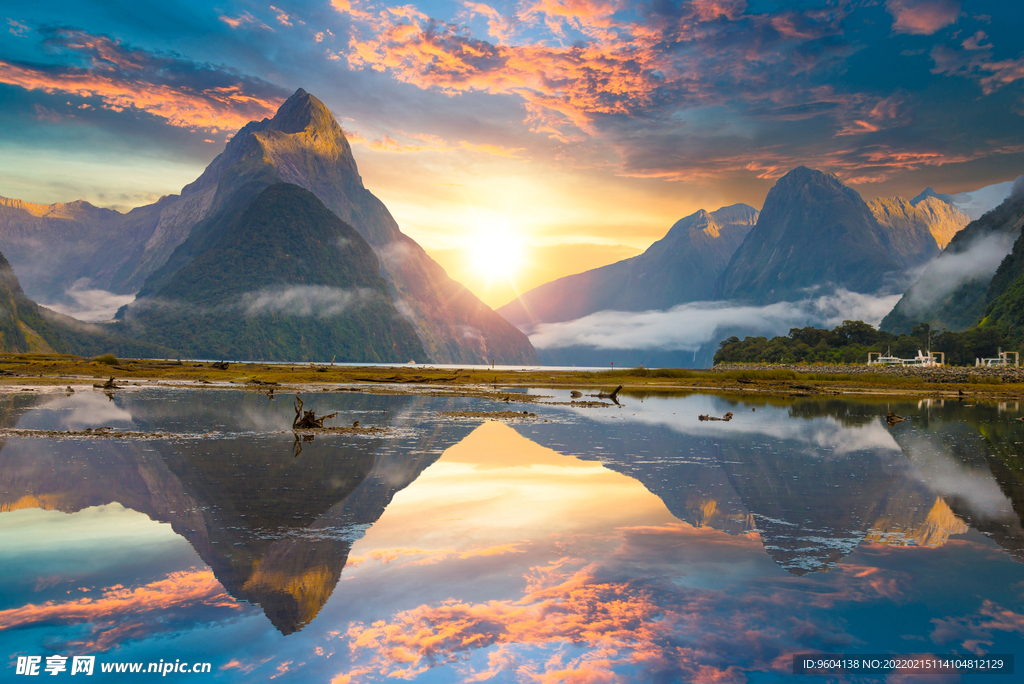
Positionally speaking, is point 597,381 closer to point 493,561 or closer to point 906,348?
point 493,561

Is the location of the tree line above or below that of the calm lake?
above

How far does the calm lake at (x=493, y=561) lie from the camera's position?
34.9 feet

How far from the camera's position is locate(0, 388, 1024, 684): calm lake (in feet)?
34.9

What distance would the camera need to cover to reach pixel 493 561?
601 inches

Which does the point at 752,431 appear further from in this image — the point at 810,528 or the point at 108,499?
the point at 108,499

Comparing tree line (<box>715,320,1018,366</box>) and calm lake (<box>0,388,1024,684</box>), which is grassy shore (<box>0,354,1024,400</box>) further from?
calm lake (<box>0,388,1024,684</box>)

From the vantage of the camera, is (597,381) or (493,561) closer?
(493,561)

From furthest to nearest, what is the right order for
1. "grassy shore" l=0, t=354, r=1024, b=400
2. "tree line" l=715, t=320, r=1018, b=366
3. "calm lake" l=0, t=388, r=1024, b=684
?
"tree line" l=715, t=320, r=1018, b=366 < "grassy shore" l=0, t=354, r=1024, b=400 < "calm lake" l=0, t=388, r=1024, b=684

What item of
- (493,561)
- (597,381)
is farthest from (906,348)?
(493,561)

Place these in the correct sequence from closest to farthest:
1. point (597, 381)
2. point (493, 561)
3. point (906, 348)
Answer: point (493, 561) → point (597, 381) → point (906, 348)

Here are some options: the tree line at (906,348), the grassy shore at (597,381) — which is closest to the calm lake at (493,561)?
the grassy shore at (597,381)

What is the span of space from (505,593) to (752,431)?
3603cm

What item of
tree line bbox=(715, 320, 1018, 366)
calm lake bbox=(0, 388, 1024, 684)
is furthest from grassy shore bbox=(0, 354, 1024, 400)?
calm lake bbox=(0, 388, 1024, 684)

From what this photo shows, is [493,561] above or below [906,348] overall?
below
